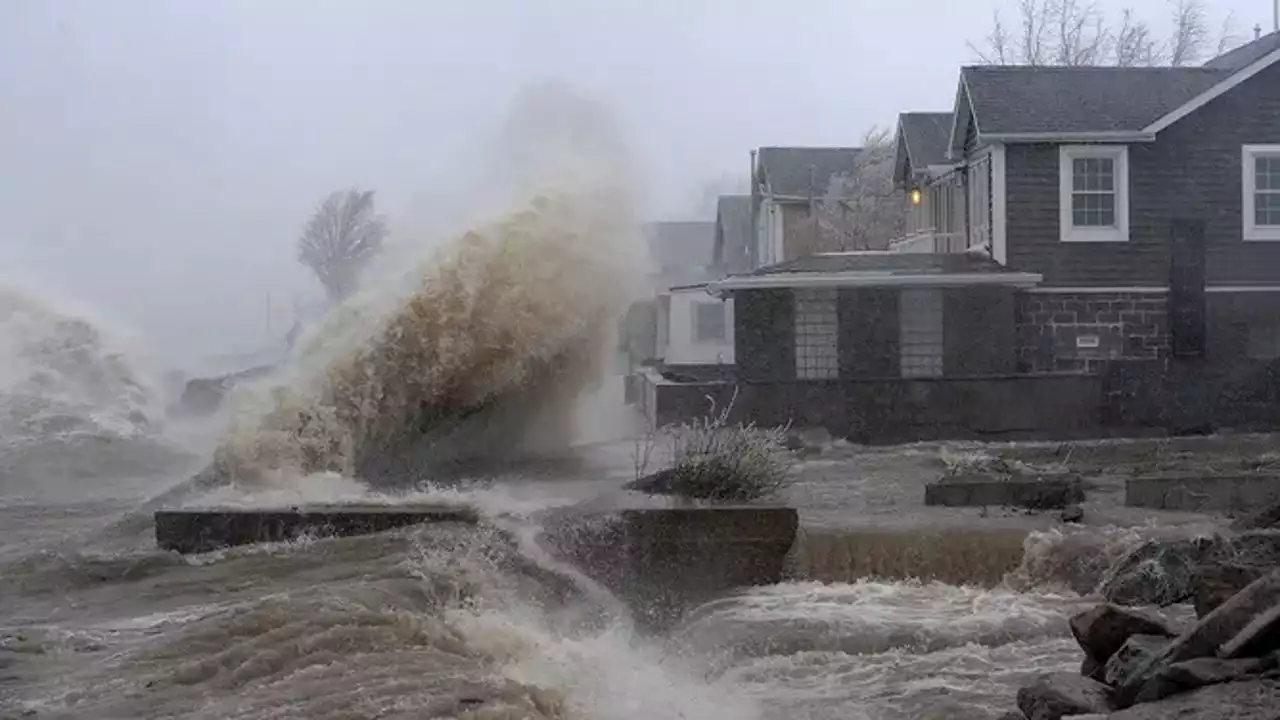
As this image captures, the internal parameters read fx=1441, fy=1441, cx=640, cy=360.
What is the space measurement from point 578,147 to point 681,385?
151 inches

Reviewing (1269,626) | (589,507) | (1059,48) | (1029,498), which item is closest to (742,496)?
(589,507)

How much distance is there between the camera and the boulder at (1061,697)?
20.9 feet

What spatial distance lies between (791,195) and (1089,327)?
60.1 ft

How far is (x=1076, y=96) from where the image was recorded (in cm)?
2445

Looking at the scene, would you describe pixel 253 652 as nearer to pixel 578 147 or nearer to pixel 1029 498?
pixel 1029 498

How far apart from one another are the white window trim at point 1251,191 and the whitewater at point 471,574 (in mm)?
8230

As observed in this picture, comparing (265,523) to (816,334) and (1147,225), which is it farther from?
(1147,225)

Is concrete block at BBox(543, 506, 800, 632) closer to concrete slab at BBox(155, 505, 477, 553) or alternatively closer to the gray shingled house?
concrete slab at BBox(155, 505, 477, 553)

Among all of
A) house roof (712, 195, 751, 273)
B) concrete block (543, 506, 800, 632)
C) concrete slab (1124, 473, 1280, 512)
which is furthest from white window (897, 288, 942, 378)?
house roof (712, 195, 751, 273)

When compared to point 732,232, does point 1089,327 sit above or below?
below

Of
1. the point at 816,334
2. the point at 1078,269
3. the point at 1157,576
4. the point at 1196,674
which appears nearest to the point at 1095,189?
the point at 1078,269

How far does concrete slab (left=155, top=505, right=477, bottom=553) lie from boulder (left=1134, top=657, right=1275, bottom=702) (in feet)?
18.8

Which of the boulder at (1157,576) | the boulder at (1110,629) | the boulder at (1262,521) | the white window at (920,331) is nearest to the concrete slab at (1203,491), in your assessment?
the boulder at (1262,521)

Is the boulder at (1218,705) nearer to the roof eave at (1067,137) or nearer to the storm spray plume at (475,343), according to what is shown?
the storm spray plume at (475,343)
